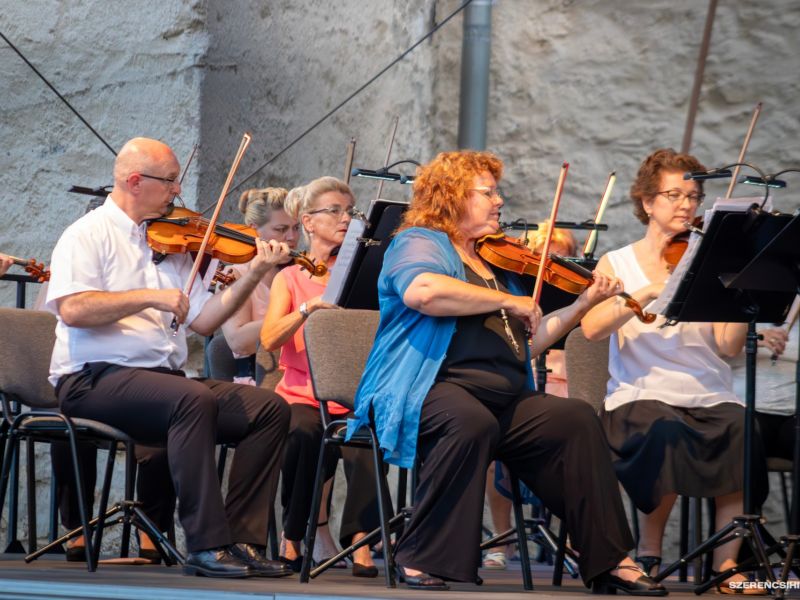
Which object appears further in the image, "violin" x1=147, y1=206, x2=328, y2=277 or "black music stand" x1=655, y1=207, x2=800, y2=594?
"violin" x1=147, y1=206, x2=328, y2=277

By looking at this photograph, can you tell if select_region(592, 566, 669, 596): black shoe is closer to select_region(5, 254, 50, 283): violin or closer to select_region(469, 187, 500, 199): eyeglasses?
select_region(469, 187, 500, 199): eyeglasses

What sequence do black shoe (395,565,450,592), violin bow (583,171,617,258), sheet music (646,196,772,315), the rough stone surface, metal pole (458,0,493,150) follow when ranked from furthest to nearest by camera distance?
1. metal pole (458,0,493,150)
2. the rough stone surface
3. violin bow (583,171,617,258)
4. sheet music (646,196,772,315)
5. black shoe (395,565,450,592)

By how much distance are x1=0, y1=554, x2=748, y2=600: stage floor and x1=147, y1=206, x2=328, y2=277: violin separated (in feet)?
2.85

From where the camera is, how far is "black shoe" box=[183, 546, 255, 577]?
10.0 feet

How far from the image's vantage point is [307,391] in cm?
389

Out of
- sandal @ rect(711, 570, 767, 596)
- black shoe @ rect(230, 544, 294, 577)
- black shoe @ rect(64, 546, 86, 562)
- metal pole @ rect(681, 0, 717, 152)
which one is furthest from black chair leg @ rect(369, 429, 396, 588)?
metal pole @ rect(681, 0, 717, 152)

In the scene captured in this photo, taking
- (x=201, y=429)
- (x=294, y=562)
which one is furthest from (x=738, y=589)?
(x=201, y=429)

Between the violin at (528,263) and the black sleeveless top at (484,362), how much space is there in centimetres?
16

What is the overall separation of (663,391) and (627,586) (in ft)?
2.56

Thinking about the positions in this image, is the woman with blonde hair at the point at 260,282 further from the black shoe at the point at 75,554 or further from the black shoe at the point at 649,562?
the black shoe at the point at 649,562

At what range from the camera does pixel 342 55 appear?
5.38m

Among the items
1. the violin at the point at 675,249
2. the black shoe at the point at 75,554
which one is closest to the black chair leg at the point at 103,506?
the black shoe at the point at 75,554

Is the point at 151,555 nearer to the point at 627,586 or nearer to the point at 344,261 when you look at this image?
the point at 344,261

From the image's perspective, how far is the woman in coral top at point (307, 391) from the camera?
364 cm
